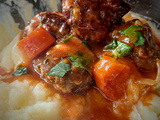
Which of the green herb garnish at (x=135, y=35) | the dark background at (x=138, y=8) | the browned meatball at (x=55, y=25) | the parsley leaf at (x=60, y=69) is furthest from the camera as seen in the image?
the dark background at (x=138, y=8)

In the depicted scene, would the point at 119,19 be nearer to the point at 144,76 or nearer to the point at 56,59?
the point at 144,76

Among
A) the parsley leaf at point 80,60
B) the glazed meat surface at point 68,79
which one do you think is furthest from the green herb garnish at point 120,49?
the glazed meat surface at point 68,79

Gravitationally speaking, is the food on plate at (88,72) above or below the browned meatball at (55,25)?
below

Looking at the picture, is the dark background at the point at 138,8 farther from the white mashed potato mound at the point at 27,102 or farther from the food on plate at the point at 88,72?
the white mashed potato mound at the point at 27,102

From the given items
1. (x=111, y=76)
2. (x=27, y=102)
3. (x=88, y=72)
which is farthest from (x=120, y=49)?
(x=27, y=102)

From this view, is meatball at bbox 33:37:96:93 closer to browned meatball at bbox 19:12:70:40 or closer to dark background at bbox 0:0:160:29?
browned meatball at bbox 19:12:70:40

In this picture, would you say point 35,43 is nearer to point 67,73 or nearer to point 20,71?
point 20,71
